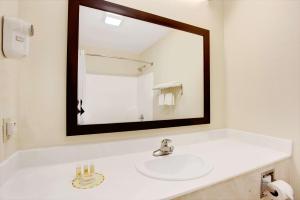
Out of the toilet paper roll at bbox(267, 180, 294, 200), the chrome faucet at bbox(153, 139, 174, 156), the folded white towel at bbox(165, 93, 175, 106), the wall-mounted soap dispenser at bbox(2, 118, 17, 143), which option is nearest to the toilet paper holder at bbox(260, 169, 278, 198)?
the toilet paper roll at bbox(267, 180, 294, 200)

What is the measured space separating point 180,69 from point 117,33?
614mm

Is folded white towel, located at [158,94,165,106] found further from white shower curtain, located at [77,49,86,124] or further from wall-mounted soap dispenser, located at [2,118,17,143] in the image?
wall-mounted soap dispenser, located at [2,118,17,143]

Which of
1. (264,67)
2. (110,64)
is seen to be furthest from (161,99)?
(264,67)

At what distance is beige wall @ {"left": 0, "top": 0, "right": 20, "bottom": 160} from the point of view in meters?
0.71

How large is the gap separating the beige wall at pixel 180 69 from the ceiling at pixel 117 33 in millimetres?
68

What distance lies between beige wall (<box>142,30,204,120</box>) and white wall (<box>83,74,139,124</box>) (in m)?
0.20

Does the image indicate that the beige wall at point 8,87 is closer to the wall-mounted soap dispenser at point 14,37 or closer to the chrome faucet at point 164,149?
the wall-mounted soap dispenser at point 14,37

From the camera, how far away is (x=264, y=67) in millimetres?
1349

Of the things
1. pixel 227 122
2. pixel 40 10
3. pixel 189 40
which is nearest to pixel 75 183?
pixel 40 10

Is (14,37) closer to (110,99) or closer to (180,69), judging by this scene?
(110,99)

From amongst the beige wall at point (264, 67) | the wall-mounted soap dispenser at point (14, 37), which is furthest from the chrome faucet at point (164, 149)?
the wall-mounted soap dispenser at point (14, 37)

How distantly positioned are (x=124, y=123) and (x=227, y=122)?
3.69 feet

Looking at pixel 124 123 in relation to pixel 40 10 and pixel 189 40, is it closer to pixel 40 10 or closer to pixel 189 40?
pixel 40 10

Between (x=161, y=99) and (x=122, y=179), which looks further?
(x=161, y=99)
